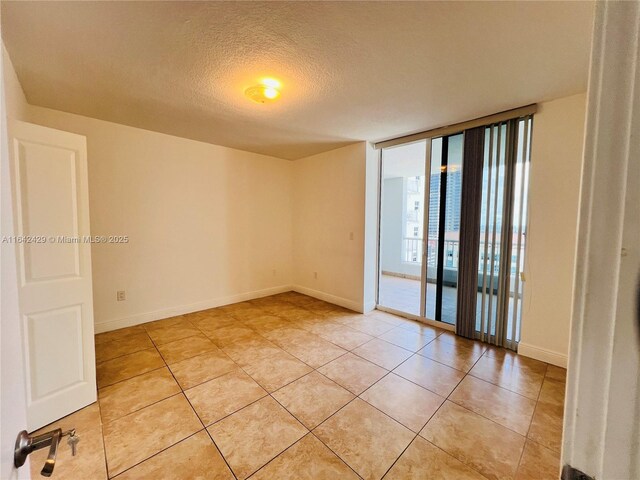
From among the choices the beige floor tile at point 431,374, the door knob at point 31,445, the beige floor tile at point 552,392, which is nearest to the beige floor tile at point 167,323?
the beige floor tile at point 431,374

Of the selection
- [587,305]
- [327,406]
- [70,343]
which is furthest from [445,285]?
[70,343]

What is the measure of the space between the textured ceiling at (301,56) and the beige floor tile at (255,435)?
2.51 metres

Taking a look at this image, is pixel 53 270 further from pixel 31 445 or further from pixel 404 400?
pixel 404 400

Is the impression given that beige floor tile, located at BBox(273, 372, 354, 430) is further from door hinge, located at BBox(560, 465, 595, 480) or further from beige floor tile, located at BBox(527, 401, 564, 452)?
door hinge, located at BBox(560, 465, 595, 480)

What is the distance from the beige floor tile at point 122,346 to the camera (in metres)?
2.63

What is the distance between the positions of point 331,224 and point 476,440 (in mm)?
3160

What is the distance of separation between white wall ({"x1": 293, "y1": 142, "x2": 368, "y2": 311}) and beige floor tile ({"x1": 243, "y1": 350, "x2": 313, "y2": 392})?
162 cm

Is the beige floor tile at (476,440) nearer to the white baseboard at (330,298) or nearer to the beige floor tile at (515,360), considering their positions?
the beige floor tile at (515,360)

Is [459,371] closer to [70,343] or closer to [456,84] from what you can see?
[456,84]

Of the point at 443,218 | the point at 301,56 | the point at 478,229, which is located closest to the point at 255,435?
the point at 301,56

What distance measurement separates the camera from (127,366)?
96.7 inches

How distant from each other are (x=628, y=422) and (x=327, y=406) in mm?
1902

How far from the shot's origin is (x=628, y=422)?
386mm

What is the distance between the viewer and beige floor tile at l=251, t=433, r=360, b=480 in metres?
1.46
